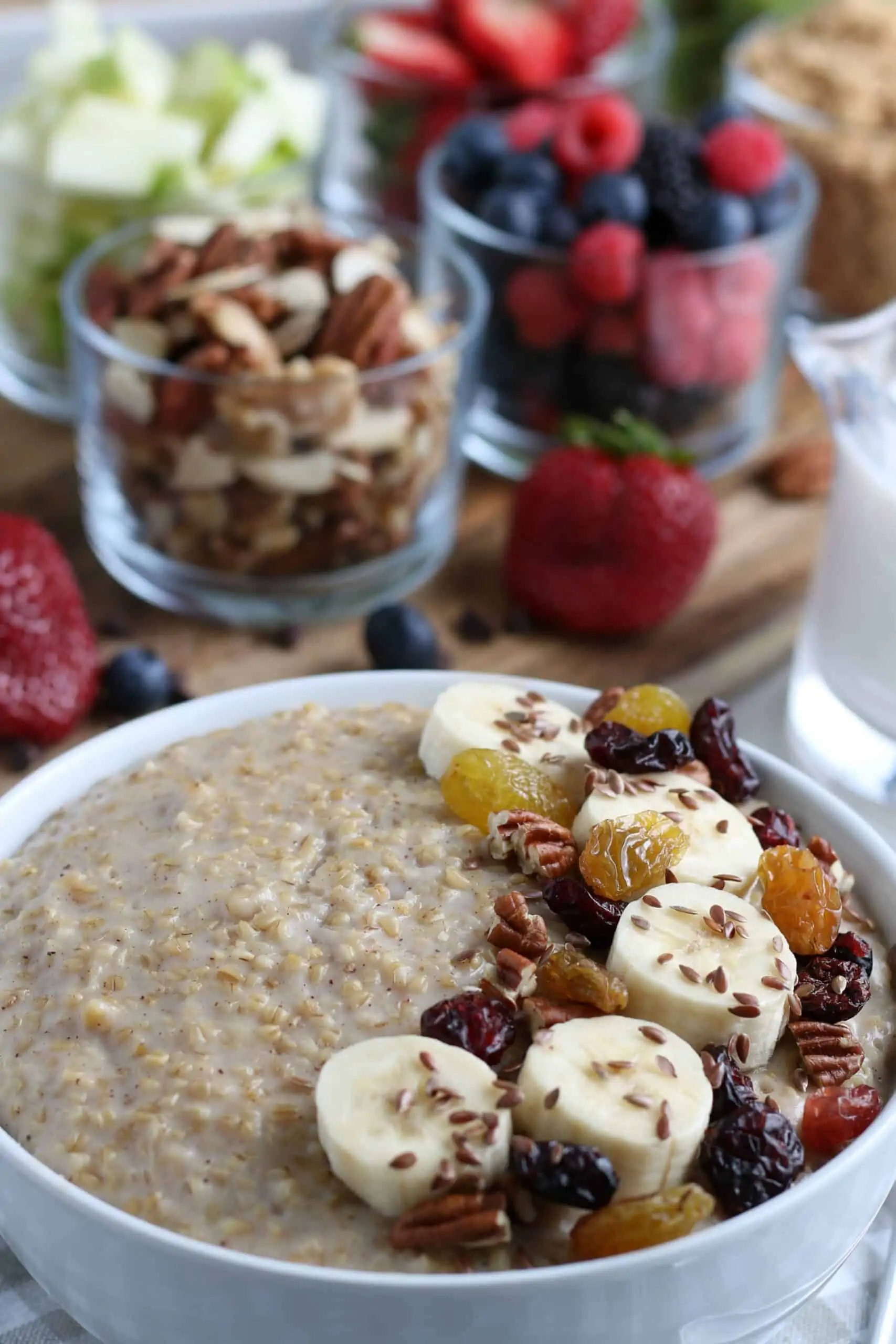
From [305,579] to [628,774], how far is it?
1004 mm

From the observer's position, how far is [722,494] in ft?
9.26

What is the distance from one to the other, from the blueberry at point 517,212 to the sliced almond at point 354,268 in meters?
0.29

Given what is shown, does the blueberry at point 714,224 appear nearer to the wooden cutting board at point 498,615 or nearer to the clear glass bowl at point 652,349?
the clear glass bowl at point 652,349

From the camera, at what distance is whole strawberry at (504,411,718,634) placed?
7.77 ft

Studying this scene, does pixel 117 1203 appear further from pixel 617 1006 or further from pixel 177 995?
pixel 617 1006

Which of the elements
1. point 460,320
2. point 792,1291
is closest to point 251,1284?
point 792,1291

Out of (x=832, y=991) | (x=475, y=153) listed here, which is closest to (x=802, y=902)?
(x=832, y=991)

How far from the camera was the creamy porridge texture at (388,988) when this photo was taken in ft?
3.85

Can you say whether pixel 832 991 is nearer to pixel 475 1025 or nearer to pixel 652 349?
pixel 475 1025

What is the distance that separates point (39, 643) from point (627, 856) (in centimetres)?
108

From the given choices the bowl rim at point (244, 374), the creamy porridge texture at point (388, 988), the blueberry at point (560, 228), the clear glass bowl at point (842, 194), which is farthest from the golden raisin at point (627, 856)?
the clear glass bowl at point (842, 194)

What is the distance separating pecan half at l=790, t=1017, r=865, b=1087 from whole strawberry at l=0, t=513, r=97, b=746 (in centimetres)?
120

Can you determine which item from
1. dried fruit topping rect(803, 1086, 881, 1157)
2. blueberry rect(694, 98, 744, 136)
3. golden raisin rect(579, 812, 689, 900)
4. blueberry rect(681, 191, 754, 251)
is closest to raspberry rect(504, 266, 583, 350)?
blueberry rect(681, 191, 754, 251)

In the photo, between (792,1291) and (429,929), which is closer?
(792,1291)
